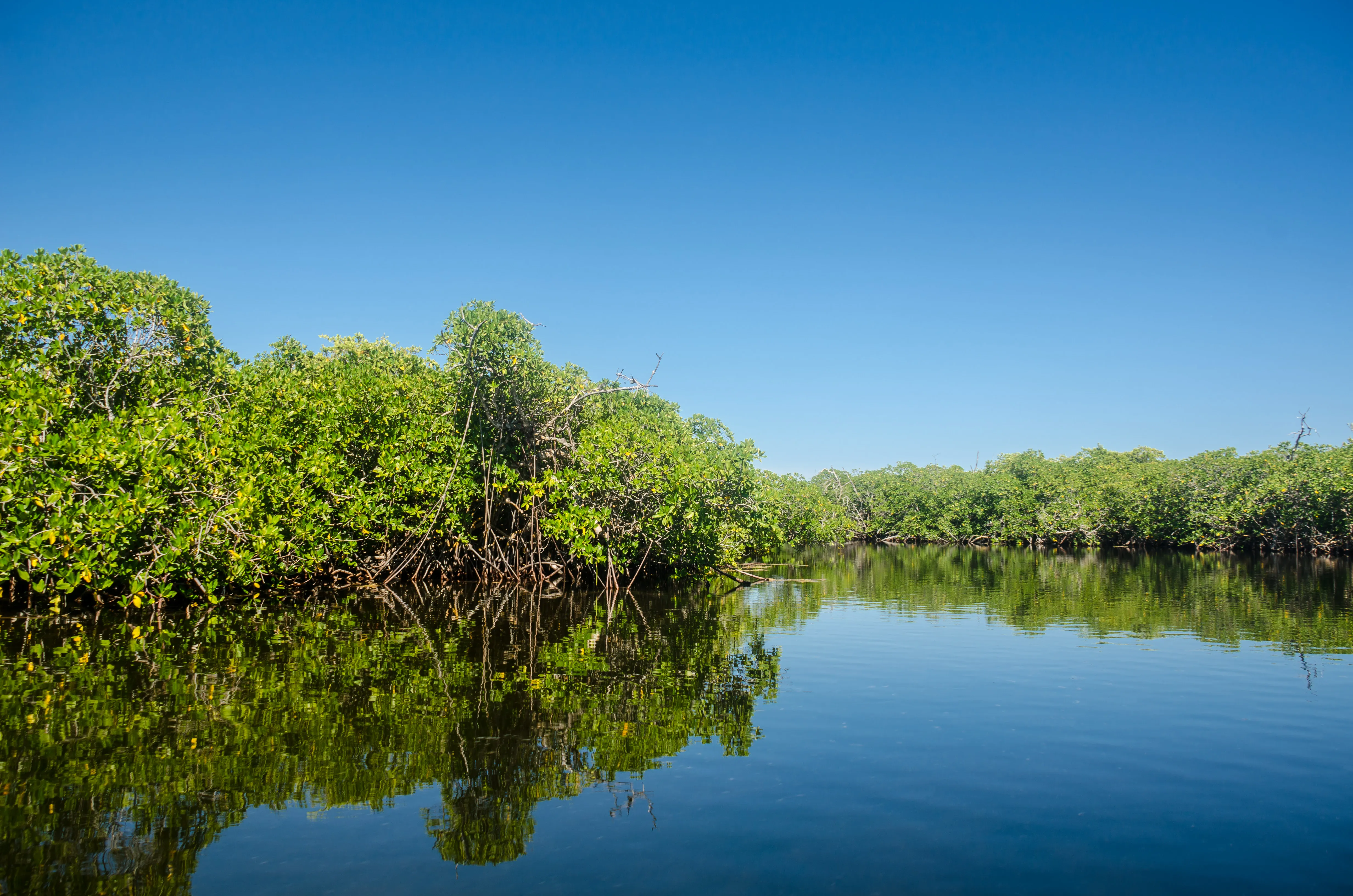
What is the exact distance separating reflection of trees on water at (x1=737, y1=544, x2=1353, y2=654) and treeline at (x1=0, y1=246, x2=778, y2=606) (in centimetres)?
439

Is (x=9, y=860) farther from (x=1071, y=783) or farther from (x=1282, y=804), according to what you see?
(x=1282, y=804)

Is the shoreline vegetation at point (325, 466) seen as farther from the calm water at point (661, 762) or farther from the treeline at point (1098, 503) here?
the treeline at point (1098, 503)

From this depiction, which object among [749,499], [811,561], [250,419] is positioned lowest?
[811,561]

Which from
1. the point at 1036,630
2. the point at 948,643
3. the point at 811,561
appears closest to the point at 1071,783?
the point at 948,643

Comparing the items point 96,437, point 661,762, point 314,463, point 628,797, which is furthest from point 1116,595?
point 96,437

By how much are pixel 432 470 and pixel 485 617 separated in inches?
181

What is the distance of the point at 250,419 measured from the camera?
17.0 m

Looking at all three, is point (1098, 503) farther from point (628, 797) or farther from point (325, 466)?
point (628, 797)

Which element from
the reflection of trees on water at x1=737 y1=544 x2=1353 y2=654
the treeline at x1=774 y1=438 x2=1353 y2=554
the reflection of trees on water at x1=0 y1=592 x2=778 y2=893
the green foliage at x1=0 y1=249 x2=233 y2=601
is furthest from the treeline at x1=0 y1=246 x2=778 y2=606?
the treeline at x1=774 y1=438 x2=1353 y2=554

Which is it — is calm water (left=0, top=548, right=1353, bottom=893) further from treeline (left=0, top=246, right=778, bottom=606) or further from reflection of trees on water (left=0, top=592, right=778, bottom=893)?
treeline (left=0, top=246, right=778, bottom=606)

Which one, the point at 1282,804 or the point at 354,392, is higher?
the point at 354,392

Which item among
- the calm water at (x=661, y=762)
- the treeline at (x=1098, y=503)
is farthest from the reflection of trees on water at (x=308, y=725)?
the treeline at (x=1098, y=503)

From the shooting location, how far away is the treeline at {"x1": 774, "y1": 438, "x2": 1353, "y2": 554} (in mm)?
42844

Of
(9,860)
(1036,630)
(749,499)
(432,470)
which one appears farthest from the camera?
(749,499)
